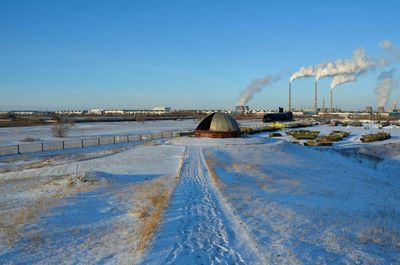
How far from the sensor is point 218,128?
3331 cm

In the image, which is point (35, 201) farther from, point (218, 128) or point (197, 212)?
point (218, 128)

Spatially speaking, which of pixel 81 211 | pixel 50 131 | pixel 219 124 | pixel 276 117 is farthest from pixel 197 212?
pixel 276 117

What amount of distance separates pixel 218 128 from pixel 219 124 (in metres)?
0.43

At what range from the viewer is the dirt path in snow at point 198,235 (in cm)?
847

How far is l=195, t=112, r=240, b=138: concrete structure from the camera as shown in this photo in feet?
108

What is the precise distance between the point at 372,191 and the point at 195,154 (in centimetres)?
1087

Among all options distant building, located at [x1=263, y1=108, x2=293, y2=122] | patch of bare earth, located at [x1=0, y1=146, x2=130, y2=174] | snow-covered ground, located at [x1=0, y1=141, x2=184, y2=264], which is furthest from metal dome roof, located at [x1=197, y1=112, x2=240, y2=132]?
distant building, located at [x1=263, y1=108, x2=293, y2=122]

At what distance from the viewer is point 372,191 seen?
19000mm

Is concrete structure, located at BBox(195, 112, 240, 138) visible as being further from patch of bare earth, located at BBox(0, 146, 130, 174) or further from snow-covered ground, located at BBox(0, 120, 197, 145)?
snow-covered ground, located at BBox(0, 120, 197, 145)

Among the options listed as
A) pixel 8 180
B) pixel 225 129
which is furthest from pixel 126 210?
pixel 225 129

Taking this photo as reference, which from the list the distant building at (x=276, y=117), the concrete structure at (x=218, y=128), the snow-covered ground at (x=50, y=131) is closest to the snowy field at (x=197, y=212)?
the concrete structure at (x=218, y=128)

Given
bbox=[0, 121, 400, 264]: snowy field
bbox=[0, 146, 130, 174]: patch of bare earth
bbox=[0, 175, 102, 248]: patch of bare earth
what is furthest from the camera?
bbox=[0, 146, 130, 174]: patch of bare earth

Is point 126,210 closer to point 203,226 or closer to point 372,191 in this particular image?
point 203,226

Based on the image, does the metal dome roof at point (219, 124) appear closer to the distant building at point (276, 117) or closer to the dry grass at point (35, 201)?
the dry grass at point (35, 201)
